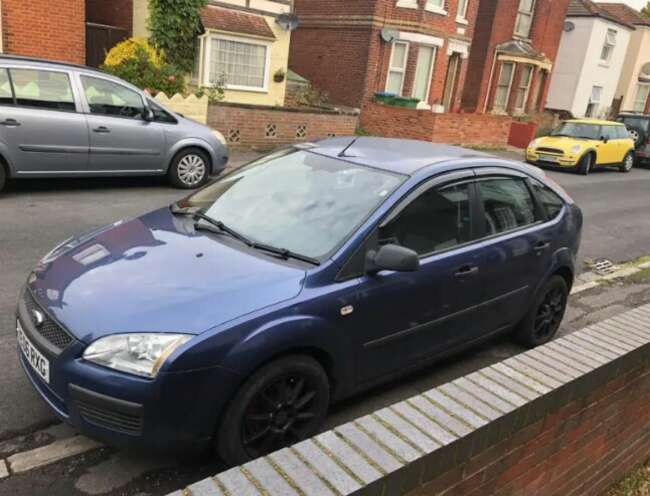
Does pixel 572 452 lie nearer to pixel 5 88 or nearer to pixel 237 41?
pixel 5 88

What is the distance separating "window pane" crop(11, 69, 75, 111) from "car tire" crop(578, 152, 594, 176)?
1509 cm

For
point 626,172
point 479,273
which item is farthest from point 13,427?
point 626,172

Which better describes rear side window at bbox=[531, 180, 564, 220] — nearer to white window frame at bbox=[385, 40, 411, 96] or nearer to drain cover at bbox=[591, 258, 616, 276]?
drain cover at bbox=[591, 258, 616, 276]

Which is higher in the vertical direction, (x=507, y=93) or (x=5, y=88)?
(x=507, y=93)

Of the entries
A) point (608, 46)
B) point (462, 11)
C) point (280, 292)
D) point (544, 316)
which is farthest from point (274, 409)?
point (608, 46)

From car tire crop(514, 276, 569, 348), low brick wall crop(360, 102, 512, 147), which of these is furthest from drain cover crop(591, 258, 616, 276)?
low brick wall crop(360, 102, 512, 147)

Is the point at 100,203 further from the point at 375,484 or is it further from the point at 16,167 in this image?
the point at 375,484

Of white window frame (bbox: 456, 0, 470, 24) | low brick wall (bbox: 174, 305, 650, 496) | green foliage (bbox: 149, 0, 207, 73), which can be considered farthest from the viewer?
white window frame (bbox: 456, 0, 470, 24)

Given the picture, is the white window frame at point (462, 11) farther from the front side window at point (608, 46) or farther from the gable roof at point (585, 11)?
the front side window at point (608, 46)

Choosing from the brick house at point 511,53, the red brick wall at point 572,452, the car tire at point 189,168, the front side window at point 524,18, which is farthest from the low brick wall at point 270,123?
the front side window at point 524,18

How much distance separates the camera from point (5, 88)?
26.0 ft

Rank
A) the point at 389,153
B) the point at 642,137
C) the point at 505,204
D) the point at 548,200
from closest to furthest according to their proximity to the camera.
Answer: the point at 389,153
the point at 505,204
the point at 548,200
the point at 642,137

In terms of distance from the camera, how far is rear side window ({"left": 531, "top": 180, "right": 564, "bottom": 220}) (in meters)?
4.93

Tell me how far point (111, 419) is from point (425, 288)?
1968 mm
